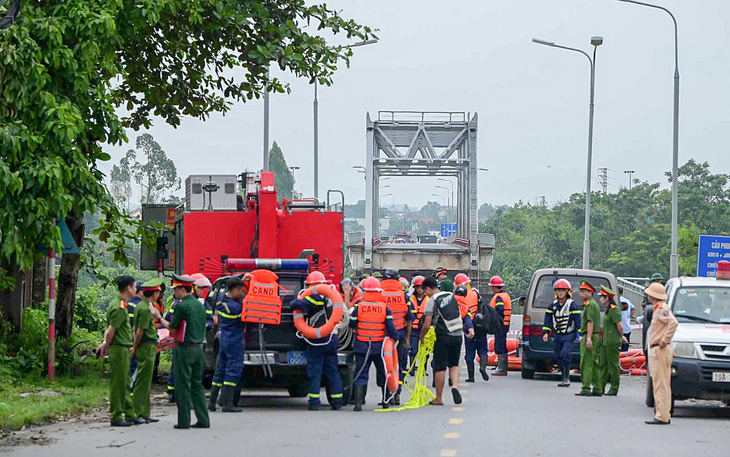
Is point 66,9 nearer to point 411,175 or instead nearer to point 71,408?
point 71,408

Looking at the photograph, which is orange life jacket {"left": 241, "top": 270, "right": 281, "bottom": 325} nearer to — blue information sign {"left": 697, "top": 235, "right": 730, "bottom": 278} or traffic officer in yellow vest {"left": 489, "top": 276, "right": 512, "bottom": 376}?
traffic officer in yellow vest {"left": 489, "top": 276, "right": 512, "bottom": 376}

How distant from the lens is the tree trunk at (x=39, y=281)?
2019 cm

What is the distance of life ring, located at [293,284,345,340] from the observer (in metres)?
13.9

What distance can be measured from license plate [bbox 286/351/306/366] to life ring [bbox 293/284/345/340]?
46cm

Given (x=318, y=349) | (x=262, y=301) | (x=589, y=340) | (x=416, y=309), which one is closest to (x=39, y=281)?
(x=416, y=309)

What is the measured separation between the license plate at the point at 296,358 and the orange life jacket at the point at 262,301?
585 millimetres

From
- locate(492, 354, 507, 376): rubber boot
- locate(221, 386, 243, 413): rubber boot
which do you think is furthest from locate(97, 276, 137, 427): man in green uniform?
locate(492, 354, 507, 376): rubber boot

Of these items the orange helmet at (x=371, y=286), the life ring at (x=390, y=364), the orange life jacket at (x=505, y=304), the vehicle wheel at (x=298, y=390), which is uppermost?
the orange helmet at (x=371, y=286)

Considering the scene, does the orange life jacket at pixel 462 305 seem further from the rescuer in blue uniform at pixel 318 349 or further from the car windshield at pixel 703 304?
the rescuer in blue uniform at pixel 318 349

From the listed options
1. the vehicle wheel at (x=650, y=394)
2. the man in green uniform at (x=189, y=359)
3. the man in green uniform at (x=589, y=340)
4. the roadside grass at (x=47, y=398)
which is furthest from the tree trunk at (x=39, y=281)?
the vehicle wheel at (x=650, y=394)

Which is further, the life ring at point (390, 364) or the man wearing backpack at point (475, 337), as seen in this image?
the man wearing backpack at point (475, 337)

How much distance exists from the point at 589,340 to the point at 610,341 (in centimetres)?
30

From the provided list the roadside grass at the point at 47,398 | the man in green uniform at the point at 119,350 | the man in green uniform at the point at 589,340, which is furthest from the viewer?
the man in green uniform at the point at 589,340

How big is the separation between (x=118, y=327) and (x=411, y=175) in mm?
59097
